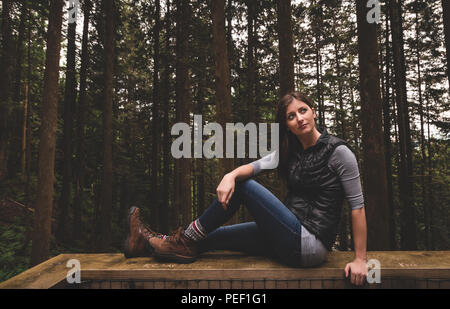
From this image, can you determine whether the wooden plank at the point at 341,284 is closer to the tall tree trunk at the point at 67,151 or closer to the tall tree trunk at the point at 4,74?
the tall tree trunk at the point at 67,151

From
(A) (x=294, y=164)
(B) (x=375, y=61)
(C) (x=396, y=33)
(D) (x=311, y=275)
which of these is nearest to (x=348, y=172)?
(A) (x=294, y=164)

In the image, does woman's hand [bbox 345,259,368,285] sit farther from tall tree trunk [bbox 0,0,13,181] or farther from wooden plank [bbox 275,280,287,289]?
tall tree trunk [bbox 0,0,13,181]

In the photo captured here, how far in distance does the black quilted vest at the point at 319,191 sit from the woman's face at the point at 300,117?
0.54 ft

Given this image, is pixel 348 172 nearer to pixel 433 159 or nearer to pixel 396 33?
pixel 396 33

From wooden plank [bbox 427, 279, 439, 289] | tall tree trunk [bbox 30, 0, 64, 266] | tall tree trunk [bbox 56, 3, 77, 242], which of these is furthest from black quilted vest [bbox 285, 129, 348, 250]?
tall tree trunk [bbox 56, 3, 77, 242]

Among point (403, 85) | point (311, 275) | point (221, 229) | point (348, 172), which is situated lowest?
point (311, 275)

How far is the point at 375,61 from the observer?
5375 millimetres

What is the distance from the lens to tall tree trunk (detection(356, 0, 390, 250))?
504 centimetres

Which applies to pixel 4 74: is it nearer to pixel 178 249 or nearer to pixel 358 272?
pixel 178 249

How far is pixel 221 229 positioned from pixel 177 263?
20.8 inches

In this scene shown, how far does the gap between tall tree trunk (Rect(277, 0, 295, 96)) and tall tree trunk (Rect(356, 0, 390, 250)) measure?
4.88 ft

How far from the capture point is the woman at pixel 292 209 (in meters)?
2.21

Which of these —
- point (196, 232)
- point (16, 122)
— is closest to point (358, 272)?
point (196, 232)

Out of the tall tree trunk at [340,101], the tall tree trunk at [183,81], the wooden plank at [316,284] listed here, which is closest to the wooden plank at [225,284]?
the wooden plank at [316,284]
